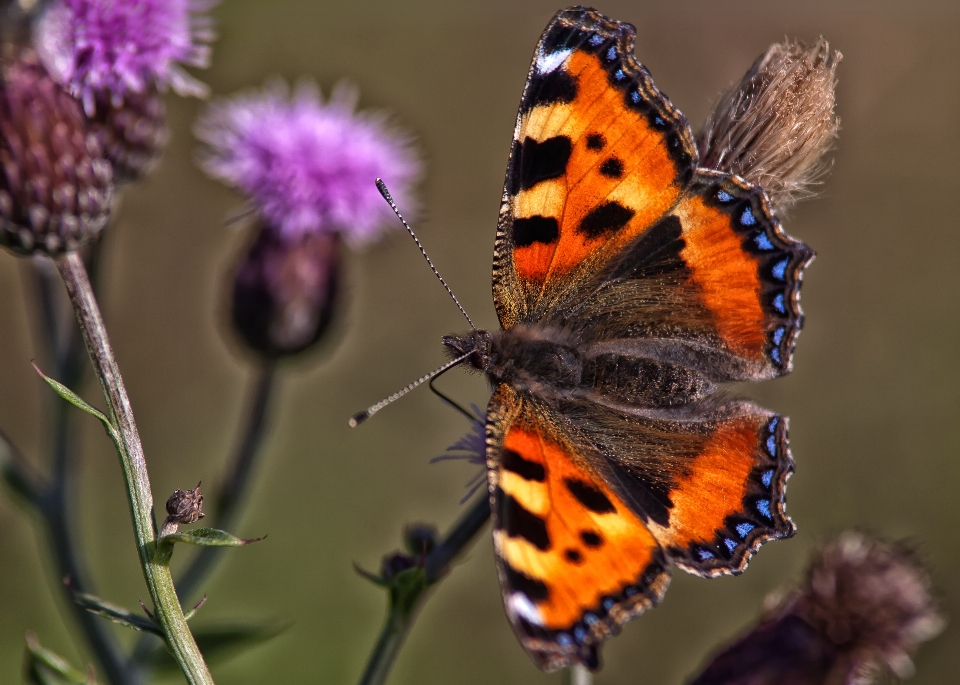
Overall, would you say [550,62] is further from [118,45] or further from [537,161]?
[118,45]

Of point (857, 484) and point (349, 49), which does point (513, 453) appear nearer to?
point (857, 484)

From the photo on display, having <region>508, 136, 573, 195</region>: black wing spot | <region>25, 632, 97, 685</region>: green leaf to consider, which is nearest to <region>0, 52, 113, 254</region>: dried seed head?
<region>25, 632, 97, 685</region>: green leaf

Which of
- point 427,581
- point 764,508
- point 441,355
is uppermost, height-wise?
point 764,508

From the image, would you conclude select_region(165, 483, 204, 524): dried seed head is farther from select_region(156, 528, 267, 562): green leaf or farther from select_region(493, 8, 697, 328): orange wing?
select_region(493, 8, 697, 328): orange wing

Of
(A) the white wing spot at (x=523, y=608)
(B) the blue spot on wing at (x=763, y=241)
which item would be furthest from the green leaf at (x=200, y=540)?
(B) the blue spot on wing at (x=763, y=241)

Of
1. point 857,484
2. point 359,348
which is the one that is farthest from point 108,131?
point 857,484

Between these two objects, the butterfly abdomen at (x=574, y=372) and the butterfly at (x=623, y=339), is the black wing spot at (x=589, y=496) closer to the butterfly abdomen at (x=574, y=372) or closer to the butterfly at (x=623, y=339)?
the butterfly at (x=623, y=339)

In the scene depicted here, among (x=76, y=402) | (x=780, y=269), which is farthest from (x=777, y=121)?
(x=76, y=402)
